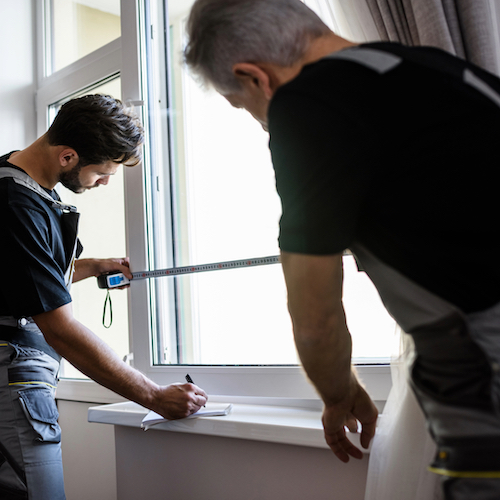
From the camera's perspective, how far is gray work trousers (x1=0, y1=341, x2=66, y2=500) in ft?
4.30

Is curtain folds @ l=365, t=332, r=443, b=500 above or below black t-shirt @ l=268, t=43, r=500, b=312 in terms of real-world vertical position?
below

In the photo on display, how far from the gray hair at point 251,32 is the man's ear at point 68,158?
1.00 metres

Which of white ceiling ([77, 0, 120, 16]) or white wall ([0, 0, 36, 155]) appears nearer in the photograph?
white ceiling ([77, 0, 120, 16])

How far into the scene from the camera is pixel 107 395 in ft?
7.02

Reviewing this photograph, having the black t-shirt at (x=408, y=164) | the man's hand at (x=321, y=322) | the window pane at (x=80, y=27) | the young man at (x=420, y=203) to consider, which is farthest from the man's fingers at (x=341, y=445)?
the window pane at (x=80, y=27)

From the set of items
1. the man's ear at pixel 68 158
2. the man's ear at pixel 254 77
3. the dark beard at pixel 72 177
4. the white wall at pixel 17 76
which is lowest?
the man's ear at pixel 254 77

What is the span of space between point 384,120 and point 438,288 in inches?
8.1

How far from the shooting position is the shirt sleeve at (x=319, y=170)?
21.4 inches

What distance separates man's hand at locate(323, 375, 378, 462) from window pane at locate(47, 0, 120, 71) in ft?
7.49

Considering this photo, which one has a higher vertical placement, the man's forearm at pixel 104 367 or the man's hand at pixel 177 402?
the man's forearm at pixel 104 367

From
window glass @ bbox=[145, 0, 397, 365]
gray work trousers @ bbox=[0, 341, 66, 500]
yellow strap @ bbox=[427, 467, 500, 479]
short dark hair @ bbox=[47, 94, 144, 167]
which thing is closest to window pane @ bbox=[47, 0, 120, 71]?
window glass @ bbox=[145, 0, 397, 365]

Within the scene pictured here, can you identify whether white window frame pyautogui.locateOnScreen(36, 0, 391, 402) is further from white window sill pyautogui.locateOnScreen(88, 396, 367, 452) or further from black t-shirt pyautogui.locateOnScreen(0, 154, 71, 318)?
black t-shirt pyautogui.locateOnScreen(0, 154, 71, 318)

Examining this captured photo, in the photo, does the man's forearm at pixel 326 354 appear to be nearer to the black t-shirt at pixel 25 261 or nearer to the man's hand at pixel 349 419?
the man's hand at pixel 349 419

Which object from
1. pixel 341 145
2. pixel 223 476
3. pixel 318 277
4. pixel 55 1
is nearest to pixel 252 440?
pixel 223 476
